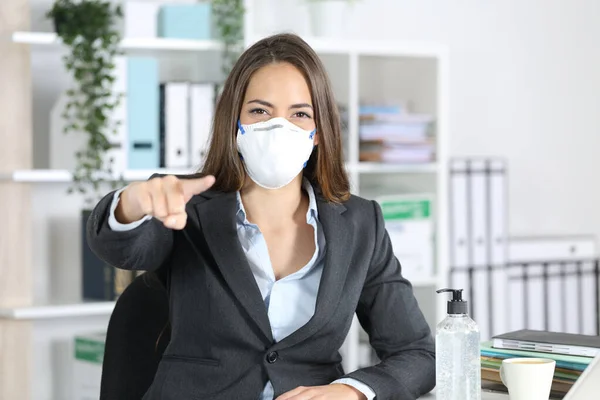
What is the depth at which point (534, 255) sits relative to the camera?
4.12 metres

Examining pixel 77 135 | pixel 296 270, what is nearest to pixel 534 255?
pixel 77 135

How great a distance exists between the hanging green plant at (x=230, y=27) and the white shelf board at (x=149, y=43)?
3 cm

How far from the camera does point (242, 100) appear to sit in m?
1.59

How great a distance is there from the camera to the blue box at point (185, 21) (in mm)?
3152

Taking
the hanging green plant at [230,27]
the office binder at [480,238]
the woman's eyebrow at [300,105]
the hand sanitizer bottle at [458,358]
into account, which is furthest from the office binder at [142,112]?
the hand sanitizer bottle at [458,358]

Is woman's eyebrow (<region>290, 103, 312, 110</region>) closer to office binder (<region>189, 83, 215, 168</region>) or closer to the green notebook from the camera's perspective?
the green notebook

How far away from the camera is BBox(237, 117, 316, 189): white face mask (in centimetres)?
155

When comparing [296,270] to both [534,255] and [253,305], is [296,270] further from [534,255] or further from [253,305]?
[534,255]

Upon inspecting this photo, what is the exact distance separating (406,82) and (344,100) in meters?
0.33

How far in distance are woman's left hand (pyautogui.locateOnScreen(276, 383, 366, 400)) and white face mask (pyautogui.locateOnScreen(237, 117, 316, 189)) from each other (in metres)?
0.37

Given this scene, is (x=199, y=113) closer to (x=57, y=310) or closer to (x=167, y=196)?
(x=57, y=310)

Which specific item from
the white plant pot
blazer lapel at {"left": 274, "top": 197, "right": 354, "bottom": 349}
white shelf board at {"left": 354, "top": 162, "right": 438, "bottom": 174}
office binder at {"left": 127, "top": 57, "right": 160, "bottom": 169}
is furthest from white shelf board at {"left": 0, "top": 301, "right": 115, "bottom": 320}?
blazer lapel at {"left": 274, "top": 197, "right": 354, "bottom": 349}

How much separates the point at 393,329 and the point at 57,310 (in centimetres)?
170

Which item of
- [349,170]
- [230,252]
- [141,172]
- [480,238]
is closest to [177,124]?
[141,172]
